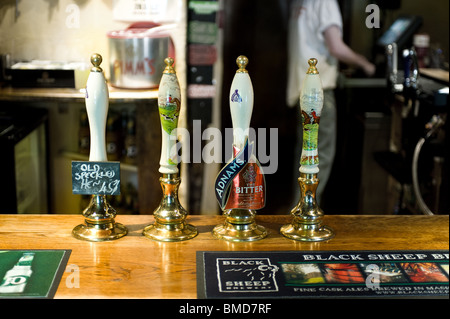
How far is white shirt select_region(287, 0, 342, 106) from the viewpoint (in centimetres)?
299

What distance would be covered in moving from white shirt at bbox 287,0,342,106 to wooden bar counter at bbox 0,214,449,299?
1725 millimetres

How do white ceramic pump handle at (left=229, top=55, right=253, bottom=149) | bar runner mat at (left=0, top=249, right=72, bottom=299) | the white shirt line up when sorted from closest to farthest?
1. bar runner mat at (left=0, top=249, right=72, bottom=299)
2. white ceramic pump handle at (left=229, top=55, right=253, bottom=149)
3. the white shirt

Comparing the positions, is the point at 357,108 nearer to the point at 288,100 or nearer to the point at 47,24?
the point at 288,100

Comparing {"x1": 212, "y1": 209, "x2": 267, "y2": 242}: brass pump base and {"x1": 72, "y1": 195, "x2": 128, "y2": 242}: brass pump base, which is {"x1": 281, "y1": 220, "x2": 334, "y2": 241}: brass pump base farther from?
{"x1": 72, "y1": 195, "x2": 128, "y2": 242}: brass pump base

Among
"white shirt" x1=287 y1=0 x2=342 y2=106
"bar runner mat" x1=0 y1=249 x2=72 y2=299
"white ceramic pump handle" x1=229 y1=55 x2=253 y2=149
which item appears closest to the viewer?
"bar runner mat" x1=0 y1=249 x2=72 y2=299

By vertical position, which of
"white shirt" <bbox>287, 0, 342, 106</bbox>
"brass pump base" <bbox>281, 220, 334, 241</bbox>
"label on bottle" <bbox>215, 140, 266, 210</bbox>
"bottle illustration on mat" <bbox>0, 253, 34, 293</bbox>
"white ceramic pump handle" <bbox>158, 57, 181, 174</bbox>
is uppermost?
"white shirt" <bbox>287, 0, 342, 106</bbox>

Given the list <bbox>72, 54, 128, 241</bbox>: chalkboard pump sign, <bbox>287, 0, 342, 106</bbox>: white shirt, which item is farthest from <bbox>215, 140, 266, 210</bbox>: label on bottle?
<bbox>287, 0, 342, 106</bbox>: white shirt

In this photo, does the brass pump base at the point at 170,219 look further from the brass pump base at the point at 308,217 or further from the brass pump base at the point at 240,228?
the brass pump base at the point at 308,217

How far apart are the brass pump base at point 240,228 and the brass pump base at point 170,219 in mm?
73

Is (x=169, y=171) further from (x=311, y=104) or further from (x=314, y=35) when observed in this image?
(x=314, y=35)

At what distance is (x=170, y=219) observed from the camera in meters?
1.33

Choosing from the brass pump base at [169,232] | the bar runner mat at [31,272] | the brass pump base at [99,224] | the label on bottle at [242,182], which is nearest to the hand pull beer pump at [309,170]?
the label on bottle at [242,182]

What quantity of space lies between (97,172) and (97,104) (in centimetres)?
14

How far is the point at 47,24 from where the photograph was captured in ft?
8.27
